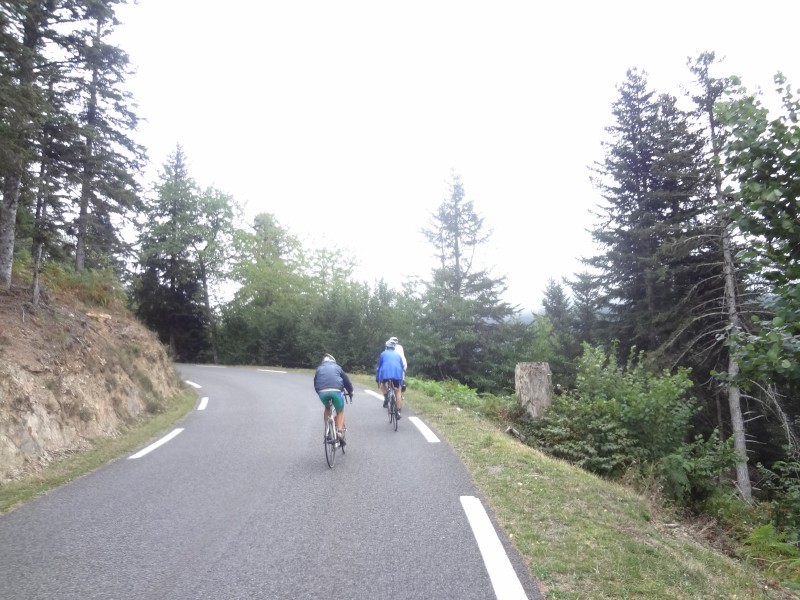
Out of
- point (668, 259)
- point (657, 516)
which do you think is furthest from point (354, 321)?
point (657, 516)

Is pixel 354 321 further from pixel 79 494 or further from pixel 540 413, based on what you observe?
pixel 79 494

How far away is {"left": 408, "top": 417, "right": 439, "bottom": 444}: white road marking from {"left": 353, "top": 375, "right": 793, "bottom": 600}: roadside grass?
1512mm

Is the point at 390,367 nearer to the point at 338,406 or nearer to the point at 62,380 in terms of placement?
the point at 338,406

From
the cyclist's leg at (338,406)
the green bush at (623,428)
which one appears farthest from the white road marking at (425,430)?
the green bush at (623,428)

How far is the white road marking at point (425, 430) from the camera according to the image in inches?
354

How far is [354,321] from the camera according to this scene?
31891 mm

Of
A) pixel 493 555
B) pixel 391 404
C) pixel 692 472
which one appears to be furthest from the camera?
pixel 391 404

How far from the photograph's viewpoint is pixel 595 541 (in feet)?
14.4

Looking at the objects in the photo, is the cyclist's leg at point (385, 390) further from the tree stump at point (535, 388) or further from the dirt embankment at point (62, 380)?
the dirt embankment at point (62, 380)

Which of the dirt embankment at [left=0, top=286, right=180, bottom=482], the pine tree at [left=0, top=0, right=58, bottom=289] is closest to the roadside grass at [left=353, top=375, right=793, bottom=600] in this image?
the dirt embankment at [left=0, top=286, right=180, bottom=482]

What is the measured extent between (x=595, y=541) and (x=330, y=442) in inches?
159

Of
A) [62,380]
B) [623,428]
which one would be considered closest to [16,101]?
[62,380]

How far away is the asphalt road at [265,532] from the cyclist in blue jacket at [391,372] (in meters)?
2.05

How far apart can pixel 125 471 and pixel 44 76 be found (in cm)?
962
